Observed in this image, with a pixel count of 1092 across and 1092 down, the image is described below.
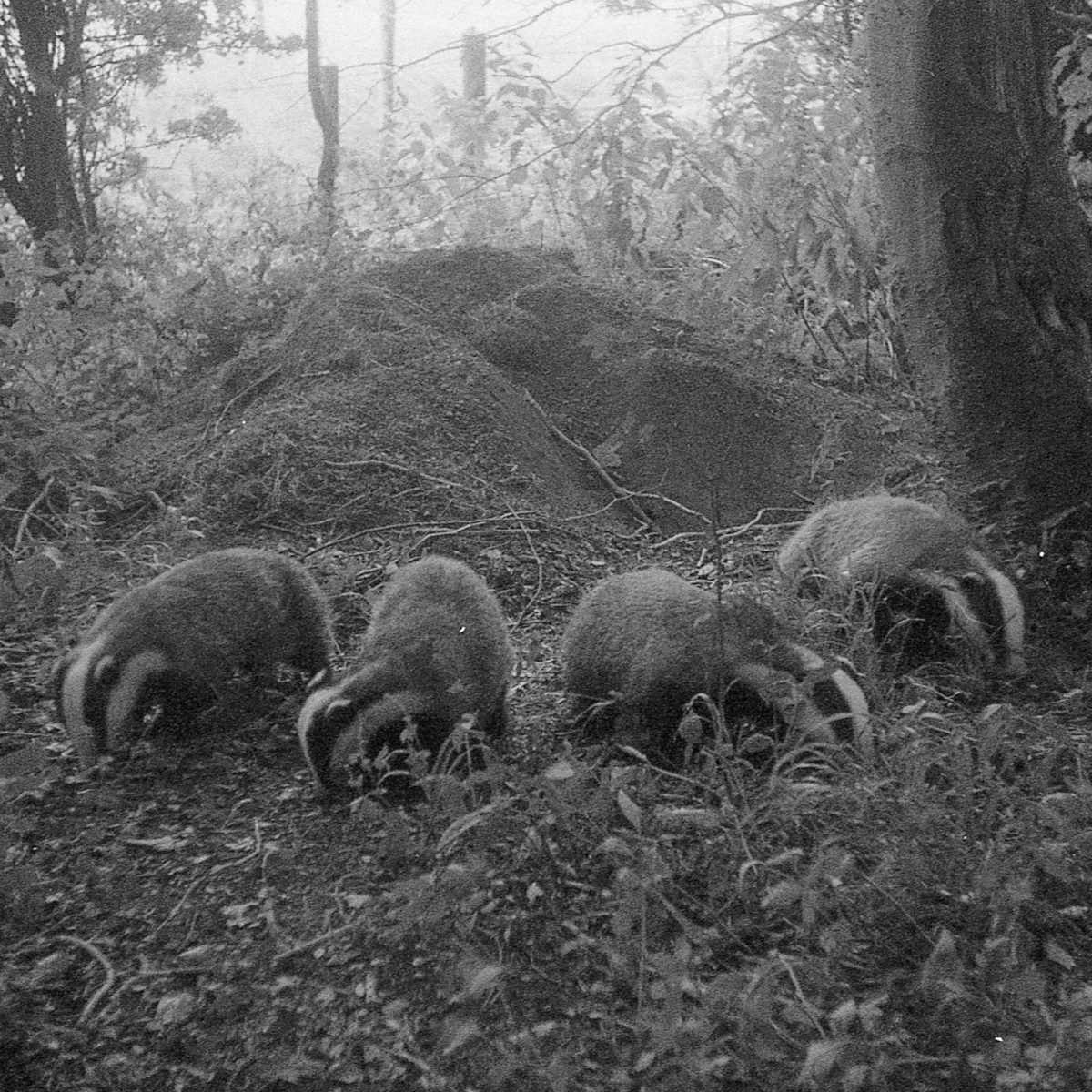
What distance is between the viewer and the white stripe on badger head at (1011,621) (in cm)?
378

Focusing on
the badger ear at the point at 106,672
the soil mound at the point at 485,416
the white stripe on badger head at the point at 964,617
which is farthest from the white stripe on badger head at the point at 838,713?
the soil mound at the point at 485,416

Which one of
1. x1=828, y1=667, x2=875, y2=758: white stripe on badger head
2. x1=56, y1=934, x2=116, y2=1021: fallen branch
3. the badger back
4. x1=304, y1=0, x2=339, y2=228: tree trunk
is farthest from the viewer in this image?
x1=304, y1=0, x2=339, y2=228: tree trunk

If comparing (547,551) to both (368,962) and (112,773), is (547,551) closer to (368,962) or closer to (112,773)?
(112,773)

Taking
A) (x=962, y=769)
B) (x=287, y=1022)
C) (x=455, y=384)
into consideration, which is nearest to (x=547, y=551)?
(x=455, y=384)

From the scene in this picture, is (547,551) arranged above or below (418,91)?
below

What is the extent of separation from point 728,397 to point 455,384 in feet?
4.57

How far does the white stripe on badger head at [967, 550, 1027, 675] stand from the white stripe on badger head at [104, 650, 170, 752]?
2.53 meters

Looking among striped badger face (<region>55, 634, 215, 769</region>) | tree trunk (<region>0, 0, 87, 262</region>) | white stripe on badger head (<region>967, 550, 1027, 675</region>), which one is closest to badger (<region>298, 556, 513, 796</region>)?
striped badger face (<region>55, 634, 215, 769</region>)

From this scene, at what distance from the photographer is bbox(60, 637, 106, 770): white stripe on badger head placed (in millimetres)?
3521

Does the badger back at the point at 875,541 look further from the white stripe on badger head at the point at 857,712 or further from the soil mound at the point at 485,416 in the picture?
the soil mound at the point at 485,416

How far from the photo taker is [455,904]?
2.55 metres

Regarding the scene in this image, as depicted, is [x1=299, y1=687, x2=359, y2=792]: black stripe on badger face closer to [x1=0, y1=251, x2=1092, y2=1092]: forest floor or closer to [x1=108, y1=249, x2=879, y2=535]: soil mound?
[x1=0, y1=251, x2=1092, y2=1092]: forest floor

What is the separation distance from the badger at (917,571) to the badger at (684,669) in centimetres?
59

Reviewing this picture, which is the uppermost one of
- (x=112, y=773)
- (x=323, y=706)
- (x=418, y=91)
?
(x=418, y=91)
